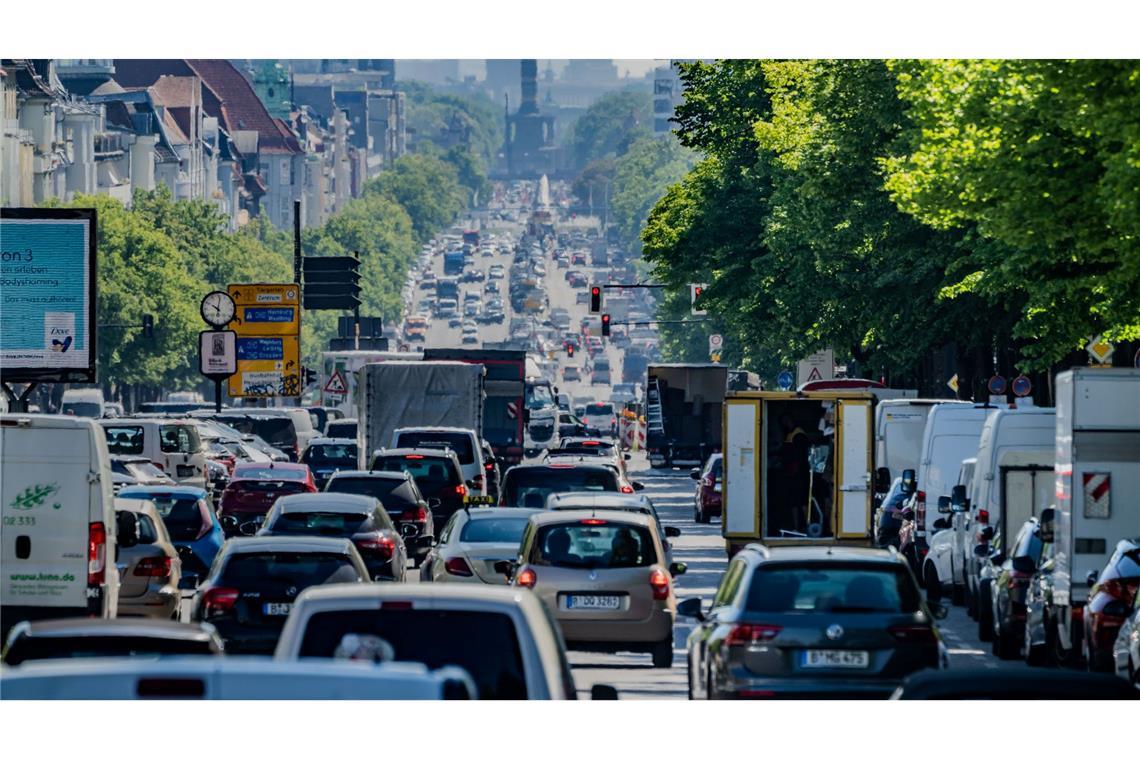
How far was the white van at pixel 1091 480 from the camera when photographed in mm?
21188

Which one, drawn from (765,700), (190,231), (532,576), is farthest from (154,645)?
(190,231)

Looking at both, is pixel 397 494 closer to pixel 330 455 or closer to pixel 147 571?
pixel 147 571

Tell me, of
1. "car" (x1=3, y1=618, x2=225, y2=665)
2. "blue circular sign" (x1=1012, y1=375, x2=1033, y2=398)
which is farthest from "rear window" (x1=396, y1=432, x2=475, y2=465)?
"car" (x1=3, y1=618, x2=225, y2=665)

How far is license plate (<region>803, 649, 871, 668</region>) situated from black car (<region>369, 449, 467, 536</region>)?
73.8ft

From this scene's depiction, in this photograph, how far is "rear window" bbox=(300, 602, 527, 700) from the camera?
1124 centimetres

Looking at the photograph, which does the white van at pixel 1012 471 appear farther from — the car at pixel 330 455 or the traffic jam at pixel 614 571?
the car at pixel 330 455

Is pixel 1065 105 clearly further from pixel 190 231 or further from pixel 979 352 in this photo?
pixel 190 231

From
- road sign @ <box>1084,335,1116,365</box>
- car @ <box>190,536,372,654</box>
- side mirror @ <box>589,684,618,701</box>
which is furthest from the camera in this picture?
road sign @ <box>1084,335,1116,365</box>

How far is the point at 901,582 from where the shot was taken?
644 inches

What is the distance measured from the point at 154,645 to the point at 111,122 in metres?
143

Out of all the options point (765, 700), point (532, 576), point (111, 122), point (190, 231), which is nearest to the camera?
point (765, 700)

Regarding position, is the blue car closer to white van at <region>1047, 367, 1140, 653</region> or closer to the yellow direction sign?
white van at <region>1047, 367, 1140, 653</region>

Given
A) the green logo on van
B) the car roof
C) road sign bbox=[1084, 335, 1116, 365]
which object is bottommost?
the car roof

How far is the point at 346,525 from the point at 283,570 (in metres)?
6.63
